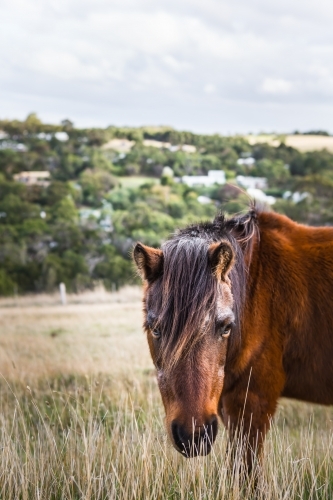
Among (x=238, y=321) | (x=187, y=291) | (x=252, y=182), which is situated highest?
(x=187, y=291)

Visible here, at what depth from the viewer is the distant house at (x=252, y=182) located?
47.9 meters

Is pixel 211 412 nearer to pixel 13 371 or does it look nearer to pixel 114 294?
pixel 13 371

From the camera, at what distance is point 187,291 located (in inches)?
131

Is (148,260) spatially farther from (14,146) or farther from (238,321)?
(14,146)

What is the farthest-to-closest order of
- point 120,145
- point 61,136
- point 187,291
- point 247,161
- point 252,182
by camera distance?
point 61,136, point 120,145, point 247,161, point 252,182, point 187,291

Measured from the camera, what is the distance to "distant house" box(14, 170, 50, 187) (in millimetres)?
49594

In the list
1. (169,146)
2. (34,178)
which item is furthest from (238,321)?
(169,146)

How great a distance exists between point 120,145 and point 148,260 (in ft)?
185

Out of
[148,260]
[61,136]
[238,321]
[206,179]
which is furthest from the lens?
[61,136]

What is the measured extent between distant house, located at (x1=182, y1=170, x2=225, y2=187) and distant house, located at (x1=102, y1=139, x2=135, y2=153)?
29.4 feet

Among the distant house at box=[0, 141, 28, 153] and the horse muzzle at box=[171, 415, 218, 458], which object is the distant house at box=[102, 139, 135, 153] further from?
the horse muzzle at box=[171, 415, 218, 458]

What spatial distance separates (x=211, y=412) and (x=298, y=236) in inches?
70.0

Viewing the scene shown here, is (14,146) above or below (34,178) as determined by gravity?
above

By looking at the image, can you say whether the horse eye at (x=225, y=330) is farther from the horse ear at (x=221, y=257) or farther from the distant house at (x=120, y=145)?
the distant house at (x=120, y=145)
